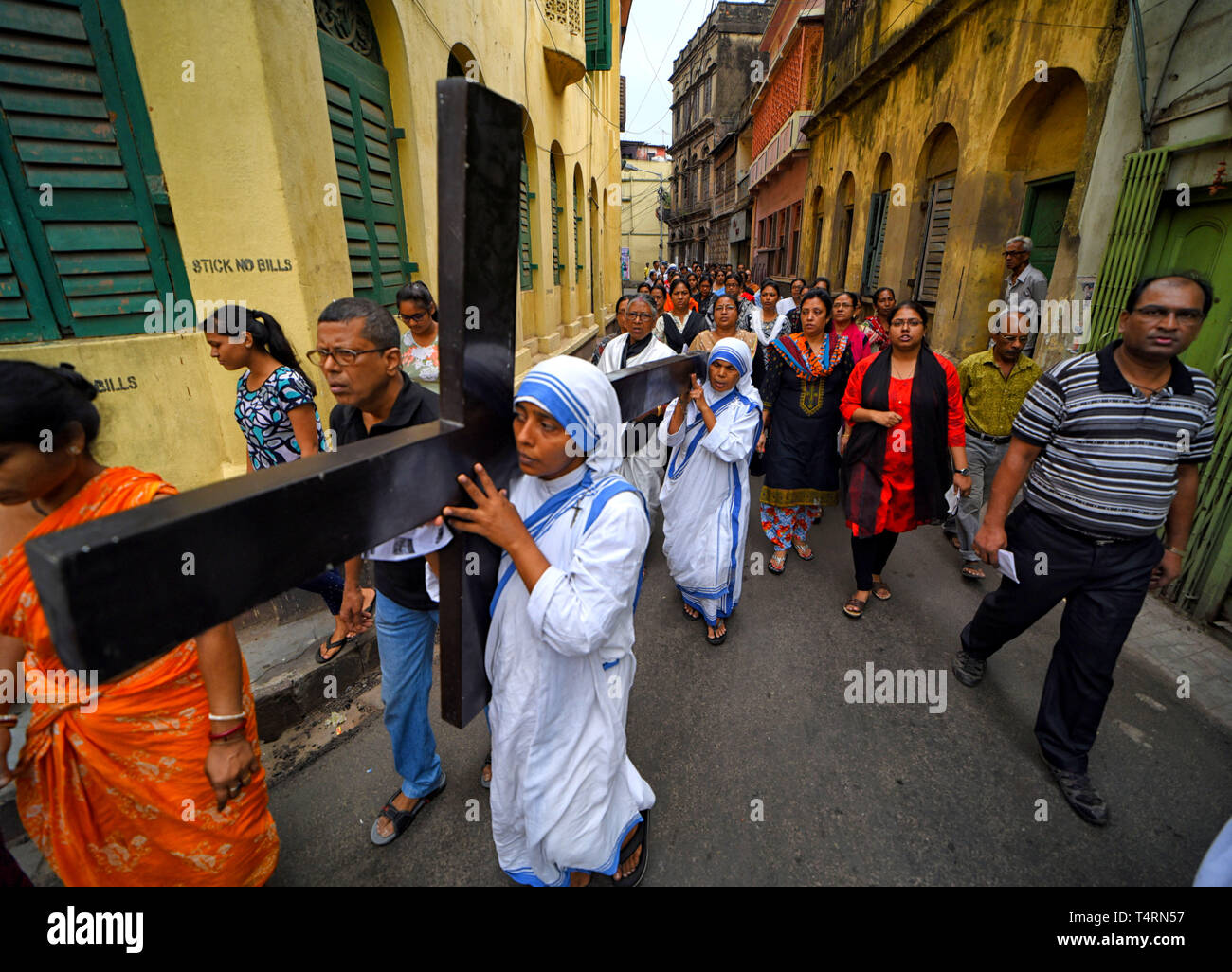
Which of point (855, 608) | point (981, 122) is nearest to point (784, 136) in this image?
point (981, 122)

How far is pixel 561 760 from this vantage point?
5.14 ft

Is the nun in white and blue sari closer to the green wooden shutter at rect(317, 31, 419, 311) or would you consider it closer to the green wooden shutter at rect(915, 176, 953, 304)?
the green wooden shutter at rect(317, 31, 419, 311)

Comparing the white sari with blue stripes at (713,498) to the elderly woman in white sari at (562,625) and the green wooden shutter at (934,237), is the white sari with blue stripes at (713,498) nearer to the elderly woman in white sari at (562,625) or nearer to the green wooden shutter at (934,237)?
the elderly woman in white sari at (562,625)

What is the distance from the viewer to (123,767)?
1462 millimetres

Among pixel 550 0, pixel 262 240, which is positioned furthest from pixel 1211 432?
pixel 550 0

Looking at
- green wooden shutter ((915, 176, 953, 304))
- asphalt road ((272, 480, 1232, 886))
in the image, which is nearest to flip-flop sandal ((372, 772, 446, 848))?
asphalt road ((272, 480, 1232, 886))

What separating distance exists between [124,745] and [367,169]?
4105mm

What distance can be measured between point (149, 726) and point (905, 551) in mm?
4716

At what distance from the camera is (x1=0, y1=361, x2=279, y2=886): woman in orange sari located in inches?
51.2

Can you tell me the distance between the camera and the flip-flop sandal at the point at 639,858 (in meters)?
1.91

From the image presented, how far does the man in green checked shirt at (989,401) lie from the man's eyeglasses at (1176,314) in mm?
1786
